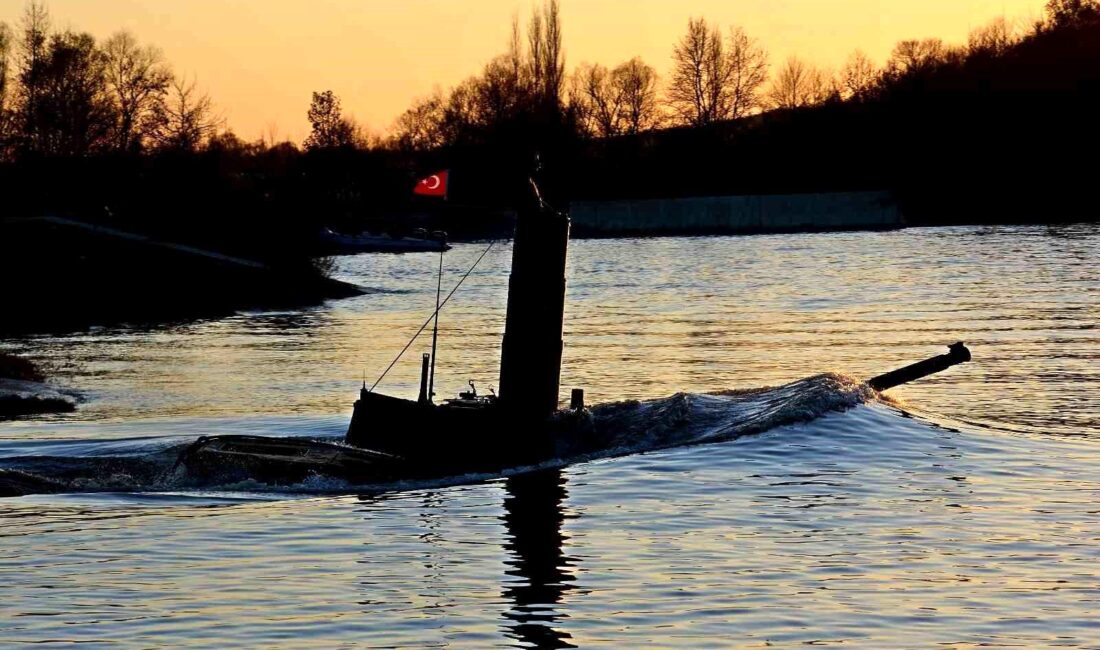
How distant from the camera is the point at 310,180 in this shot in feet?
412

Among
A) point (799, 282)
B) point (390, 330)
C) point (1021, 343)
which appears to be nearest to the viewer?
point (1021, 343)

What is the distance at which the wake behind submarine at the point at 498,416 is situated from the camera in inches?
819

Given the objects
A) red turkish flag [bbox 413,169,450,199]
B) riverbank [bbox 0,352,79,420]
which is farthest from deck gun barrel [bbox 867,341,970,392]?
riverbank [bbox 0,352,79,420]

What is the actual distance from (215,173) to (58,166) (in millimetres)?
14074

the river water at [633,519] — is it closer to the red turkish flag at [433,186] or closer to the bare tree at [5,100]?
the red turkish flag at [433,186]

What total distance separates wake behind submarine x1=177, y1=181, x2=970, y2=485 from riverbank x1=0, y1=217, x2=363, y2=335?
35.0 m

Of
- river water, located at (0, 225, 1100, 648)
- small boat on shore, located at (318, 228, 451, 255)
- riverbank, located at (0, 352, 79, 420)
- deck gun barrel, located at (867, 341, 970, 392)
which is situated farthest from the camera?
small boat on shore, located at (318, 228, 451, 255)

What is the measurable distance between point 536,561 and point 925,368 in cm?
1285

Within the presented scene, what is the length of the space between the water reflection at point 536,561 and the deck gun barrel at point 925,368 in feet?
26.7

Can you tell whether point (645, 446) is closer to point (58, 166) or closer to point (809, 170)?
point (58, 166)

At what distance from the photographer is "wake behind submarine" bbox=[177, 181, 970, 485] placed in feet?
68.2

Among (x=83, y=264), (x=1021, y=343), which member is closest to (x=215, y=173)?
(x=83, y=264)

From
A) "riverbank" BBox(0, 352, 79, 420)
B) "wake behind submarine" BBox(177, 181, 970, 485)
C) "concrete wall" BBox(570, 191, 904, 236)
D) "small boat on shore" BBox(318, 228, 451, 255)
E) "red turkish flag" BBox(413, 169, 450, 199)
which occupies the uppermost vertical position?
"concrete wall" BBox(570, 191, 904, 236)

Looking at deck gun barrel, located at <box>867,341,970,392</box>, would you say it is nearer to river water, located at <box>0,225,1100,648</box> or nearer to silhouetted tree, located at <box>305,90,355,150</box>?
river water, located at <box>0,225,1100,648</box>
